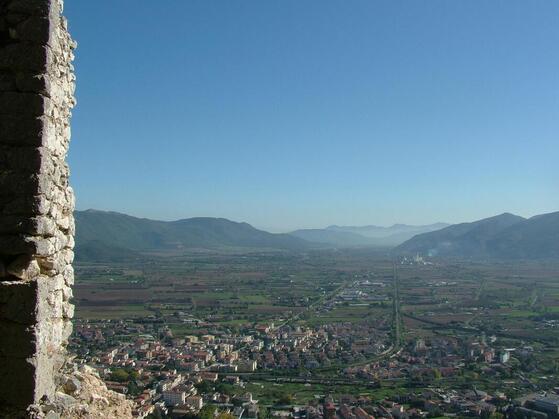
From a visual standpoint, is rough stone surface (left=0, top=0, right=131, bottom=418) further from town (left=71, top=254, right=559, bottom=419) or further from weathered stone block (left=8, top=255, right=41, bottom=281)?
town (left=71, top=254, right=559, bottom=419)

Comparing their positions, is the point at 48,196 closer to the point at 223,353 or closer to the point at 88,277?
the point at 223,353

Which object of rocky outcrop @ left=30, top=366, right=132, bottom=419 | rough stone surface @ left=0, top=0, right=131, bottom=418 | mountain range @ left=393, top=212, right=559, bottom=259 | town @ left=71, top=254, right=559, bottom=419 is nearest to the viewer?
rough stone surface @ left=0, top=0, right=131, bottom=418

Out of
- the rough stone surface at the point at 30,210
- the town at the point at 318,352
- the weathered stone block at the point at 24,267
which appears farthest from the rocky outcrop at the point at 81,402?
the town at the point at 318,352

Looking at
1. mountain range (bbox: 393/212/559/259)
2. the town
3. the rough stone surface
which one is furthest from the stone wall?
mountain range (bbox: 393/212/559/259)

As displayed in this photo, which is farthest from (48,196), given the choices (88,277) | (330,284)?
(88,277)

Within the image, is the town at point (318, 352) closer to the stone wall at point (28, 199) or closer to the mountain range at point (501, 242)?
the stone wall at point (28, 199)

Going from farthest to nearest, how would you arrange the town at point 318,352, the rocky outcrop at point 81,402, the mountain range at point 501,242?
1. the mountain range at point 501,242
2. the town at point 318,352
3. the rocky outcrop at point 81,402
